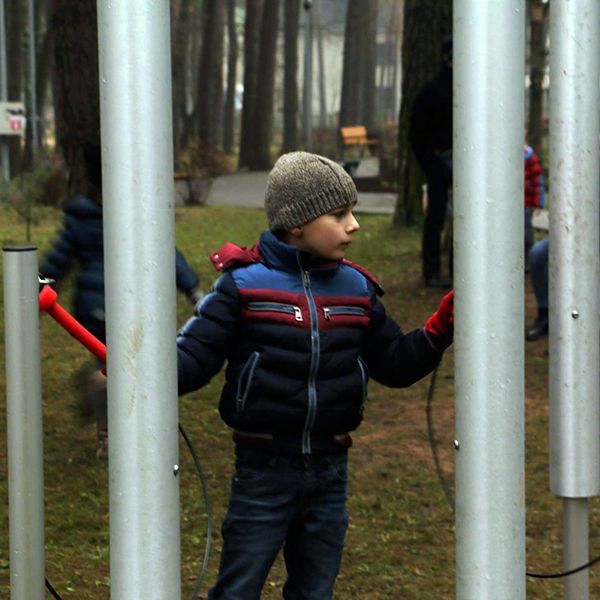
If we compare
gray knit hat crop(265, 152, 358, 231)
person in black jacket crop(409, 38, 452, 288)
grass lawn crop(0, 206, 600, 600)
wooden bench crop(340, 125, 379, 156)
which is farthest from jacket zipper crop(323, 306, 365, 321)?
wooden bench crop(340, 125, 379, 156)

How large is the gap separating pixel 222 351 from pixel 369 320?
0.38 metres

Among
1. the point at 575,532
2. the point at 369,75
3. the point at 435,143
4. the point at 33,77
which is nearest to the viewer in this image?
the point at 575,532

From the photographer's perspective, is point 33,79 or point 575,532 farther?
point 33,79

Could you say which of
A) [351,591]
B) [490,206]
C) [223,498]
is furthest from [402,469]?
[490,206]

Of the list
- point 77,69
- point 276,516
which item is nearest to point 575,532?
point 276,516

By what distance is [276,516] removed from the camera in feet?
11.8

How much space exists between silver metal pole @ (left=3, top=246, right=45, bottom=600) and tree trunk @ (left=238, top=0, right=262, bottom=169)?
3339 centimetres

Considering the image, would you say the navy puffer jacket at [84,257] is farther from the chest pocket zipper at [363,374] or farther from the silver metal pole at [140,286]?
the silver metal pole at [140,286]

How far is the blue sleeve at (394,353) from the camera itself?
3658 millimetres

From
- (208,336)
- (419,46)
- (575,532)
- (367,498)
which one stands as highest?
(419,46)

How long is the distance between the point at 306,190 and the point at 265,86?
32907mm

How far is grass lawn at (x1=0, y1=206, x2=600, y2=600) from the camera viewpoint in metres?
5.14

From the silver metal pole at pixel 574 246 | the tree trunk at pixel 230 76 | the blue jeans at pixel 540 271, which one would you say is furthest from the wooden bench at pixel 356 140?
Answer: the silver metal pole at pixel 574 246

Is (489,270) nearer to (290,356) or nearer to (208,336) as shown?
(290,356)
